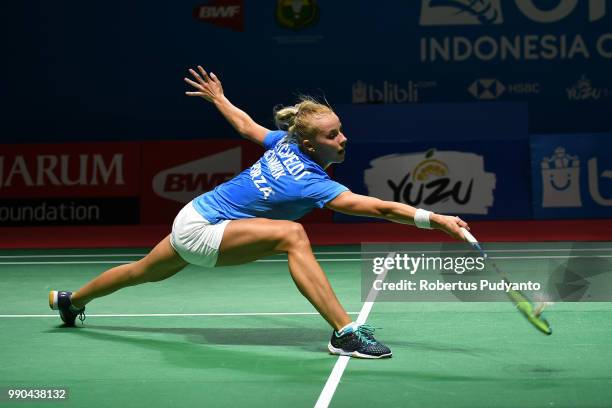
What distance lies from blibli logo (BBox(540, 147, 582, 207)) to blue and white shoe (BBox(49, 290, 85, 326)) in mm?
7941

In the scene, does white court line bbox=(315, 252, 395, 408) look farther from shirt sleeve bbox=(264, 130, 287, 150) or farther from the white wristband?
shirt sleeve bbox=(264, 130, 287, 150)

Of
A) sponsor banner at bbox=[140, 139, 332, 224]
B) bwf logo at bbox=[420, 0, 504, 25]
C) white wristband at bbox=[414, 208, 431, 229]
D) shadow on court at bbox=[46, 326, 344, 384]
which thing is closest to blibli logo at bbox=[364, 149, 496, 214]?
sponsor banner at bbox=[140, 139, 332, 224]

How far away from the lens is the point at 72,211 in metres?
12.1

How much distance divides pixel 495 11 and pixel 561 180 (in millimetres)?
2668

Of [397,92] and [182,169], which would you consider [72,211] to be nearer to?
[182,169]

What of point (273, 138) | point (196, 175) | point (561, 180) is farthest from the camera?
point (196, 175)

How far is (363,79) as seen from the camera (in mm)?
13328

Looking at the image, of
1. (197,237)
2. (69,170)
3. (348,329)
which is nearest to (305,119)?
(197,237)

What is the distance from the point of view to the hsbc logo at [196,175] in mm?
→ 11953

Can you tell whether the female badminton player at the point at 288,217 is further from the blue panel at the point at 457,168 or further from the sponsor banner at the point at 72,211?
the sponsor banner at the point at 72,211

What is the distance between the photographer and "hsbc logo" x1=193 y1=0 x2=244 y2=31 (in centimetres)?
1352

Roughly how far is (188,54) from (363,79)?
251 cm

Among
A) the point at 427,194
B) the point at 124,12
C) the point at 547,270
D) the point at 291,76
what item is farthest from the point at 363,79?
the point at 547,270

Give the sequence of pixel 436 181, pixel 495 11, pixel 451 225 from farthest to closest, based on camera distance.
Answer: pixel 495 11 < pixel 436 181 < pixel 451 225
